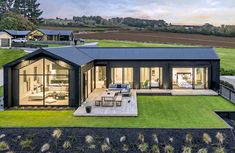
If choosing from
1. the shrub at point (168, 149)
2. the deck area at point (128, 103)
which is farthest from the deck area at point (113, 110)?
the shrub at point (168, 149)

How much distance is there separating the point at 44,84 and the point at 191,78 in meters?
11.5

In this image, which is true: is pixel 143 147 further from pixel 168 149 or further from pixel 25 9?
pixel 25 9

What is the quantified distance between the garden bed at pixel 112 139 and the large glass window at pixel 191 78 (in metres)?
11.4

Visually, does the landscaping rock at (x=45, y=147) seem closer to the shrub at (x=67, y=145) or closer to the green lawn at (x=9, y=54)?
the shrub at (x=67, y=145)

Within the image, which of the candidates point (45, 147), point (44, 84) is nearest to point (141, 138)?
point (45, 147)

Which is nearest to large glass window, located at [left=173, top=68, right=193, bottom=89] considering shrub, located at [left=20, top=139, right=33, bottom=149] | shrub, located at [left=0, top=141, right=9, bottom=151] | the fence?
the fence

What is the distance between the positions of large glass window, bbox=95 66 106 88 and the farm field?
29339mm

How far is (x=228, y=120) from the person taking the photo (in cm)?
1669

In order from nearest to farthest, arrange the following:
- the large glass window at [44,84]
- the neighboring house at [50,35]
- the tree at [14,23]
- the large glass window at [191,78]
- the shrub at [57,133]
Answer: the shrub at [57,133]
the large glass window at [44,84]
the large glass window at [191,78]
the neighboring house at [50,35]
the tree at [14,23]

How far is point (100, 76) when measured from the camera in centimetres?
2567

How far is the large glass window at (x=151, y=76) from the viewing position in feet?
82.4

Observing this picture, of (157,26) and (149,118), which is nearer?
(149,118)

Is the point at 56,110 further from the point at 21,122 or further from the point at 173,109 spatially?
the point at 173,109

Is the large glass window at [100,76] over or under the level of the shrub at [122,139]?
over
